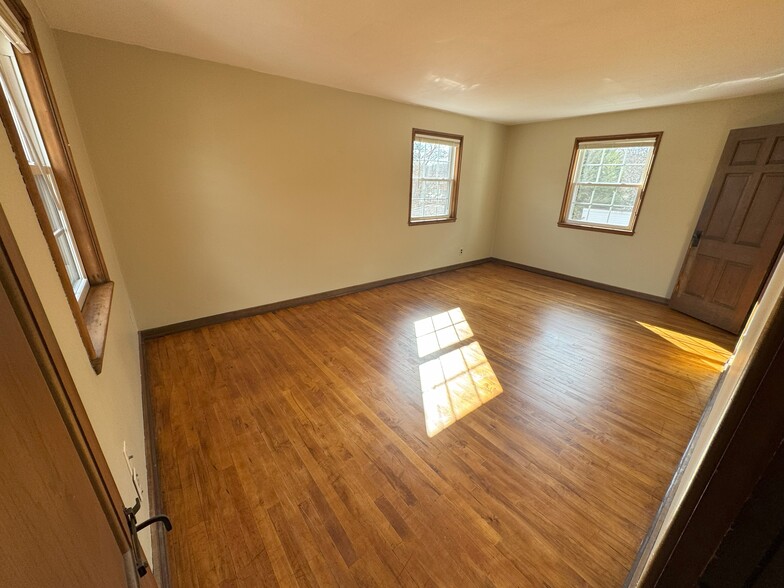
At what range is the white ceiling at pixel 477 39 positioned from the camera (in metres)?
1.68

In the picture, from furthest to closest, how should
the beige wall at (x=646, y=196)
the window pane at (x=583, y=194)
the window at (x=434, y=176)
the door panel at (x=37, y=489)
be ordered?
1. the window pane at (x=583, y=194)
2. the window at (x=434, y=176)
3. the beige wall at (x=646, y=196)
4. the door panel at (x=37, y=489)

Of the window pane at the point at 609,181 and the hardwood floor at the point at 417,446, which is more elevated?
the window pane at the point at 609,181

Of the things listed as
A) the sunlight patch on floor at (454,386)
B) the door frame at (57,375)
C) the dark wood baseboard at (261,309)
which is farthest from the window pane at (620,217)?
the door frame at (57,375)

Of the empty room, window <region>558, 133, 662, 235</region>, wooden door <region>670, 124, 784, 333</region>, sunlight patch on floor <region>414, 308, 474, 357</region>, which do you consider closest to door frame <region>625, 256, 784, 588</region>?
the empty room

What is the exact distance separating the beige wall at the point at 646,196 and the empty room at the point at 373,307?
3cm

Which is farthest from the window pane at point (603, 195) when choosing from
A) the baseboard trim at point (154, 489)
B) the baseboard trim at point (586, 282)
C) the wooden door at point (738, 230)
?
the baseboard trim at point (154, 489)

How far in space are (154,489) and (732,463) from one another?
2037mm

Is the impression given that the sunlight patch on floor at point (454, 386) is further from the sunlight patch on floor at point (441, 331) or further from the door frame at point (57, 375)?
the door frame at point (57, 375)

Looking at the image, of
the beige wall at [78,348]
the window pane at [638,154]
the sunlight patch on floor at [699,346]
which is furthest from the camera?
the window pane at [638,154]

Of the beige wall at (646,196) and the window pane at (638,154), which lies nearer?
the beige wall at (646,196)

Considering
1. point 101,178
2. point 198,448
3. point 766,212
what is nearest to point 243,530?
point 198,448

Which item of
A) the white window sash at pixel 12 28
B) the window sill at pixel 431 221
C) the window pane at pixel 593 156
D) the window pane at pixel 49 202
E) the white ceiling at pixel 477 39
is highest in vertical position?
the white ceiling at pixel 477 39

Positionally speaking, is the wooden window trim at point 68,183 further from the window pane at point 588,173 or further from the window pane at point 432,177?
the window pane at point 588,173

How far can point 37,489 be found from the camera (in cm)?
36
